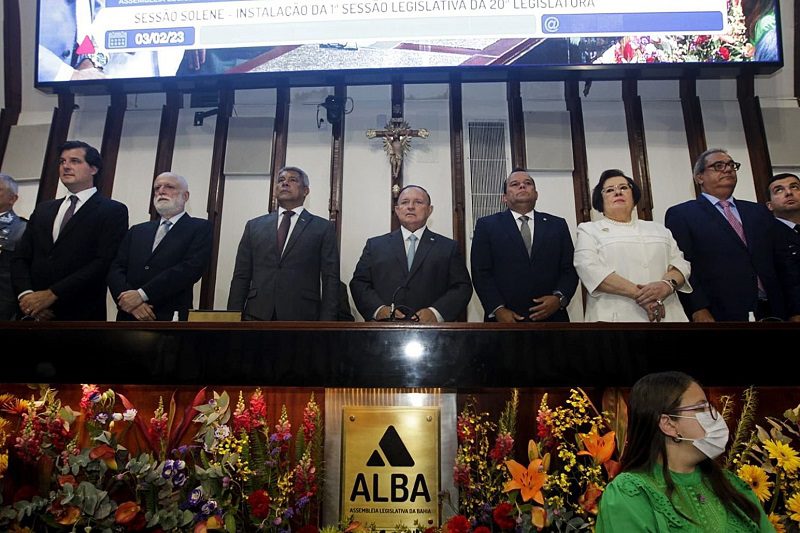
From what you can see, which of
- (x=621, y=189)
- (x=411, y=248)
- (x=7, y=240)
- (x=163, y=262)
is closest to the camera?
(x=621, y=189)

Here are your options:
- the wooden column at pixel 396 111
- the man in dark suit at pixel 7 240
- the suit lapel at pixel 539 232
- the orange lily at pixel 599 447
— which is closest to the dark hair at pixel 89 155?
the man in dark suit at pixel 7 240

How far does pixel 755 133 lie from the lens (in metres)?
5.30

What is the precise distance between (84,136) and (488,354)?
452cm

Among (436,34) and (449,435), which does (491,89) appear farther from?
(449,435)

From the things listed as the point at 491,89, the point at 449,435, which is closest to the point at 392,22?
the point at 491,89

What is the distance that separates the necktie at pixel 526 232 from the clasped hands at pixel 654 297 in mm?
682

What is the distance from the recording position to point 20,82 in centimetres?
579

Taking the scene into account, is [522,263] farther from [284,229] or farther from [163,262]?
[163,262]

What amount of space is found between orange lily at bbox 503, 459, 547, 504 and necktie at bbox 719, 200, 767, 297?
2.13 m

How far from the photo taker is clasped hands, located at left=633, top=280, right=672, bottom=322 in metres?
3.22

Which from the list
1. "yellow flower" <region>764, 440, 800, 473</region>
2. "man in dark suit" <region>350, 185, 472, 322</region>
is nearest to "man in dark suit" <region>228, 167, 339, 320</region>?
"man in dark suit" <region>350, 185, 472, 322</region>

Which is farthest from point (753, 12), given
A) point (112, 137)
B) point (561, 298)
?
point (112, 137)

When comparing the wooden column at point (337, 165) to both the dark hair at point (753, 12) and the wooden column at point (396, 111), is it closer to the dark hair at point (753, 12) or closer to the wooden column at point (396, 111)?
the wooden column at point (396, 111)

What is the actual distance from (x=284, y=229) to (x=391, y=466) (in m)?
1.84
